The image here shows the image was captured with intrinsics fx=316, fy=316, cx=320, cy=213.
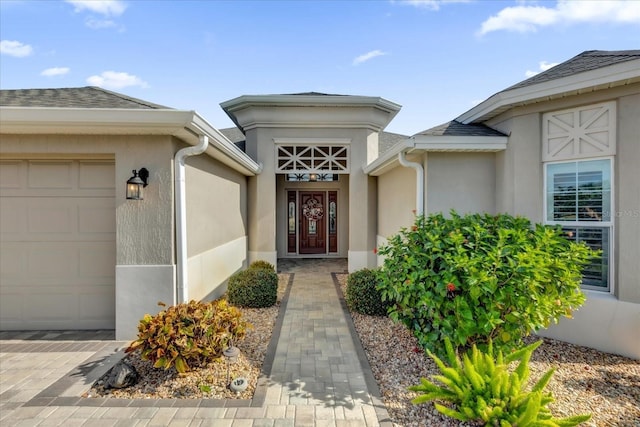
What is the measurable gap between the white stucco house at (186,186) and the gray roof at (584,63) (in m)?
0.05

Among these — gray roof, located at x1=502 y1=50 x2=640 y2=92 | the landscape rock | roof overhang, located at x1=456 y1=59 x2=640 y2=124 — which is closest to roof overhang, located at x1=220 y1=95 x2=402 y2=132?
roof overhang, located at x1=456 y1=59 x2=640 y2=124


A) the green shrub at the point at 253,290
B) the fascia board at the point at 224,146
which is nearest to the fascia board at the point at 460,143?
the fascia board at the point at 224,146

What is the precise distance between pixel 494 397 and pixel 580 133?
14.0 ft

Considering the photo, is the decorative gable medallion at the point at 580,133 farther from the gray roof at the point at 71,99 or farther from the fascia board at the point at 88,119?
the gray roof at the point at 71,99

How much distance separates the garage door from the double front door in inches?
324

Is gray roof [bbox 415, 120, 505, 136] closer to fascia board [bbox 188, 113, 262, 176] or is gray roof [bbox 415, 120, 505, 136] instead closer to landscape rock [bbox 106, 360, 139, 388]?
fascia board [bbox 188, 113, 262, 176]

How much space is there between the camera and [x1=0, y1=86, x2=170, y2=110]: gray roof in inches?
179

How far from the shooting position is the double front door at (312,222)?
42.5 ft

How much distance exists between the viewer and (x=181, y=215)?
4836 mm

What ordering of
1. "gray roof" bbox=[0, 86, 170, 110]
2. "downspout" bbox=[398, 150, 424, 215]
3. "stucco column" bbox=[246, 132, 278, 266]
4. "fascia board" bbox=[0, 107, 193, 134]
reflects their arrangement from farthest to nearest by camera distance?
"stucco column" bbox=[246, 132, 278, 266]
"downspout" bbox=[398, 150, 424, 215]
"gray roof" bbox=[0, 86, 170, 110]
"fascia board" bbox=[0, 107, 193, 134]

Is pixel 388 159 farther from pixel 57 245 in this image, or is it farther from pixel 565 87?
pixel 57 245

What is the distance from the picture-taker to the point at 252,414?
306cm

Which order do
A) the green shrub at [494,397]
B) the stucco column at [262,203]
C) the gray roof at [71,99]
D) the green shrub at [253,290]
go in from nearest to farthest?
the green shrub at [494,397] → the gray roof at [71,99] → the green shrub at [253,290] → the stucco column at [262,203]

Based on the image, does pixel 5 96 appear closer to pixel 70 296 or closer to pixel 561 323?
pixel 70 296
